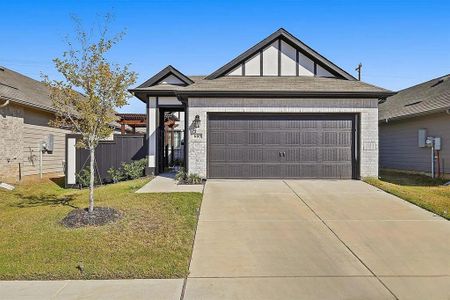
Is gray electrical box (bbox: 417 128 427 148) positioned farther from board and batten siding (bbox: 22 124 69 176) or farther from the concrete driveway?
board and batten siding (bbox: 22 124 69 176)

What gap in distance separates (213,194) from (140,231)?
353 cm

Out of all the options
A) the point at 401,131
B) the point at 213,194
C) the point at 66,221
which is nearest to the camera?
the point at 66,221

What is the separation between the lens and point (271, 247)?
5.50 meters

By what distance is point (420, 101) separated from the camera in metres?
15.4

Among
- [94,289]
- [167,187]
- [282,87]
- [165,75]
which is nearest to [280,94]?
[282,87]

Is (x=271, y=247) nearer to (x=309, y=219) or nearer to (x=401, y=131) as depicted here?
(x=309, y=219)

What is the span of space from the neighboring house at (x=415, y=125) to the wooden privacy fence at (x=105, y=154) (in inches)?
477

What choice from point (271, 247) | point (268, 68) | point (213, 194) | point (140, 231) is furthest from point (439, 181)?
point (140, 231)

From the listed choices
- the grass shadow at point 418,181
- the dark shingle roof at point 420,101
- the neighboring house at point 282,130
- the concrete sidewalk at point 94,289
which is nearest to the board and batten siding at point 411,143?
the dark shingle roof at point 420,101

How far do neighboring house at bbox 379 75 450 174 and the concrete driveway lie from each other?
607 centimetres

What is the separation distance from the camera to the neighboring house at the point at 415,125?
1312 centimetres

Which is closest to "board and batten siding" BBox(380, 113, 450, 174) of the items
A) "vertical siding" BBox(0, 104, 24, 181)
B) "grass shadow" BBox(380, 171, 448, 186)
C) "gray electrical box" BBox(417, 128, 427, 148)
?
"gray electrical box" BBox(417, 128, 427, 148)

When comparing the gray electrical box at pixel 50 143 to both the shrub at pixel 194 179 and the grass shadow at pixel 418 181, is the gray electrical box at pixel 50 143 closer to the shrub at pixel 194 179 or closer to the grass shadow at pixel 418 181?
the shrub at pixel 194 179

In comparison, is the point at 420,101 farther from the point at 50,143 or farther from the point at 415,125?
the point at 50,143
